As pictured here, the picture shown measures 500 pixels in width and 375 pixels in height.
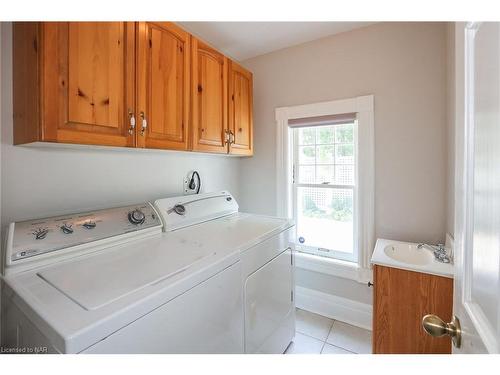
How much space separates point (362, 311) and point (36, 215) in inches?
100

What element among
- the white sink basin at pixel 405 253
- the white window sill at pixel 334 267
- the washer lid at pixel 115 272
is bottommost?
the white window sill at pixel 334 267

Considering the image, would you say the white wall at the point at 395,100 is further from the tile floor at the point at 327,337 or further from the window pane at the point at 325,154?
the window pane at the point at 325,154

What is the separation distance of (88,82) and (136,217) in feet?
2.48

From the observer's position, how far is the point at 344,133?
87.1 inches

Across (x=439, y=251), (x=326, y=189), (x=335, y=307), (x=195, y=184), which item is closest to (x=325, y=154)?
(x=326, y=189)

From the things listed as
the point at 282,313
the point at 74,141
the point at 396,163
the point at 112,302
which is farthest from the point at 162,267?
the point at 396,163

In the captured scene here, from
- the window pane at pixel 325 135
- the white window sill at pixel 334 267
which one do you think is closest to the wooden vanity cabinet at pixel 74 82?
the window pane at pixel 325 135

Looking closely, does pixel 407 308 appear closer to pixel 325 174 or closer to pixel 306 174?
pixel 325 174

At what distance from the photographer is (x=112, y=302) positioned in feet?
2.42

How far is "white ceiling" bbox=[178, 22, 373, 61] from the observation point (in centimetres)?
200

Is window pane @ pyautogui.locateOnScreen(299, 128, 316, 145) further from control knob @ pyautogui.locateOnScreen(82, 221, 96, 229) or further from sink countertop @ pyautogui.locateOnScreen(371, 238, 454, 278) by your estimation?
control knob @ pyautogui.locateOnScreen(82, 221, 96, 229)

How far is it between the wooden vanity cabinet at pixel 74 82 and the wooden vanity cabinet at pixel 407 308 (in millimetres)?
1853

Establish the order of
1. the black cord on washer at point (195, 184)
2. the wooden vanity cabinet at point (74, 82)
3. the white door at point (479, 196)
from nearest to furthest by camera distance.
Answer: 1. the white door at point (479, 196)
2. the wooden vanity cabinet at point (74, 82)
3. the black cord on washer at point (195, 184)

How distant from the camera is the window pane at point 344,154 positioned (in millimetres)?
2195
